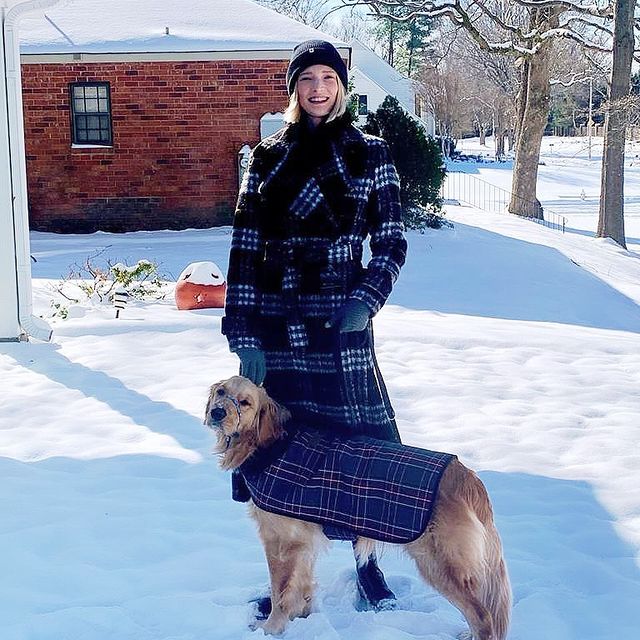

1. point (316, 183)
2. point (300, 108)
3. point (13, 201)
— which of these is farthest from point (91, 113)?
point (316, 183)

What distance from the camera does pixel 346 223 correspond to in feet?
10.8

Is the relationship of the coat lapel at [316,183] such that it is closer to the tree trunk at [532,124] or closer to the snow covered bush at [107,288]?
the snow covered bush at [107,288]

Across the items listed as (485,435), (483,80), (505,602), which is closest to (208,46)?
(485,435)

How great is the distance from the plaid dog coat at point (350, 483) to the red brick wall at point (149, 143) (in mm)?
12924

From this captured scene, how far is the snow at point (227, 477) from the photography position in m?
3.50

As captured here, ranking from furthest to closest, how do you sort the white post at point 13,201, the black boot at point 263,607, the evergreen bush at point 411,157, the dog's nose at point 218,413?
the evergreen bush at point 411,157, the white post at point 13,201, the black boot at point 263,607, the dog's nose at point 218,413

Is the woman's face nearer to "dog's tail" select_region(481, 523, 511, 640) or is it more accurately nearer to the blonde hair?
the blonde hair

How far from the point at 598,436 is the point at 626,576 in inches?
73.3

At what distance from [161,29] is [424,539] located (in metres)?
14.6

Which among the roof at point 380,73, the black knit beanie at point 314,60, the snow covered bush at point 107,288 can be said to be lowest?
the snow covered bush at point 107,288

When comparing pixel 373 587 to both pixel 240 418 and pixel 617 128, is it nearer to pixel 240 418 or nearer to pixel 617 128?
pixel 240 418

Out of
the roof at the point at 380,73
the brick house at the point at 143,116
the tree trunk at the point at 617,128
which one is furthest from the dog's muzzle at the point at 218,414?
the roof at the point at 380,73

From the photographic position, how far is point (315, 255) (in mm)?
3271

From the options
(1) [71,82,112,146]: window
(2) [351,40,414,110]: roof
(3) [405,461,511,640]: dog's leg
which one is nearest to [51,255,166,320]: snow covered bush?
(1) [71,82,112,146]: window
